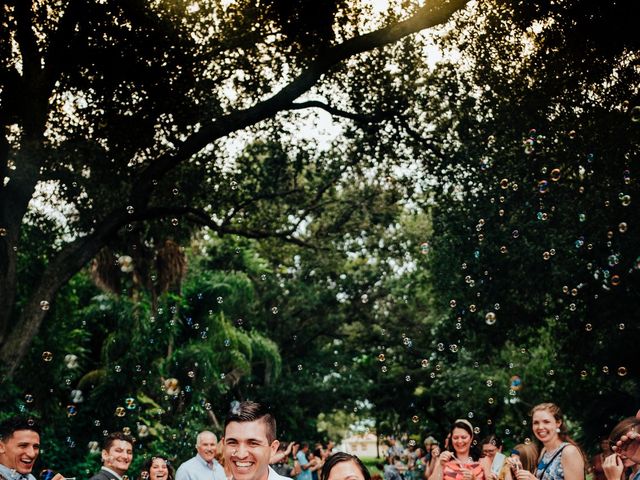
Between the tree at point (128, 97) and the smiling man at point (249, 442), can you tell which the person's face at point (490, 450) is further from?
the tree at point (128, 97)

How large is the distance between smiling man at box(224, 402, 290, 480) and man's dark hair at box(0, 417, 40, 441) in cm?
293

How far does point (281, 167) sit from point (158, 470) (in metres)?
9.96

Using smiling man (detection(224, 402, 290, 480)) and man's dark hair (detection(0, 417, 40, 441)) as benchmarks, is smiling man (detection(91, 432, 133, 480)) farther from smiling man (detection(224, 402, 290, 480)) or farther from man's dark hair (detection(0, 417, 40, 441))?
smiling man (detection(224, 402, 290, 480))

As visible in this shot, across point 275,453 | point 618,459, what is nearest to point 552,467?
point 618,459

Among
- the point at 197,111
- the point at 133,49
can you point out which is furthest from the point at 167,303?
the point at 133,49

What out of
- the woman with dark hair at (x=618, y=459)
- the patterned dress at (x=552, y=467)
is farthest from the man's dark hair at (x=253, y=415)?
the patterned dress at (x=552, y=467)

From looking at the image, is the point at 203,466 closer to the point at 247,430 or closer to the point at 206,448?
the point at 206,448

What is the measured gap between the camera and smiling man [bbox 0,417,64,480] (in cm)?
561

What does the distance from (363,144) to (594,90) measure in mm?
4352

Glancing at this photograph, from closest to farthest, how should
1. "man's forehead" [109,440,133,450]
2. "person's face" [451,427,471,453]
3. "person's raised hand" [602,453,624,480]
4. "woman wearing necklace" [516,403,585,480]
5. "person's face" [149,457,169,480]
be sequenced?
"person's raised hand" [602,453,624,480], "woman wearing necklace" [516,403,585,480], "man's forehead" [109,440,133,450], "person's face" [451,427,471,453], "person's face" [149,457,169,480]

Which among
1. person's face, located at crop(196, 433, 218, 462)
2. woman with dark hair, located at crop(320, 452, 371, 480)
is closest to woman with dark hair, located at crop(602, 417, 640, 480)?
woman with dark hair, located at crop(320, 452, 371, 480)

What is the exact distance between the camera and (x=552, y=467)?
5.66 meters

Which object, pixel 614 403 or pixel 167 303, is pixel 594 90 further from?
pixel 167 303

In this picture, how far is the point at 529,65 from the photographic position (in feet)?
47.2
